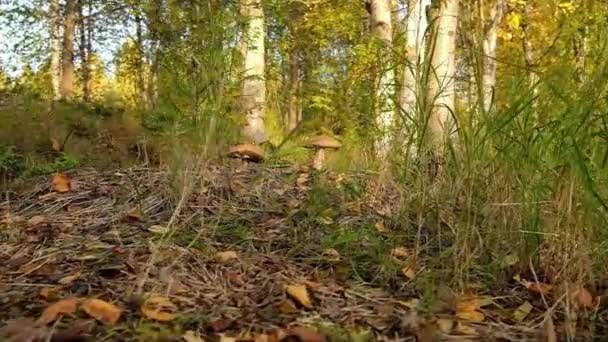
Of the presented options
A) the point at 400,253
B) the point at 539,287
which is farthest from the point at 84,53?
the point at 539,287

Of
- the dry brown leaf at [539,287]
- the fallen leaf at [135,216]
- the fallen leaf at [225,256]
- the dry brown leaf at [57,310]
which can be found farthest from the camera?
the fallen leaf at [135,216]

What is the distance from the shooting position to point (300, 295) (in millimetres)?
2064

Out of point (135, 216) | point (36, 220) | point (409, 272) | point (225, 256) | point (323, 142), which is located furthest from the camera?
point (323, 142)

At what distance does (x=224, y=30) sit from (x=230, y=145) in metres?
0.73

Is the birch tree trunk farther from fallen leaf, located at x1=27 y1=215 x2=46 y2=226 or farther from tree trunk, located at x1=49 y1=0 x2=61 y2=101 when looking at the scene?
tree trunk, located at x1=49 y1=0 x2=61 y2=101

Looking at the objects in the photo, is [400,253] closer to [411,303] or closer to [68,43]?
[411,303]

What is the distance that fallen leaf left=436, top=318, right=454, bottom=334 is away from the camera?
1897 mm

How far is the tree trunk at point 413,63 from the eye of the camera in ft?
9.21

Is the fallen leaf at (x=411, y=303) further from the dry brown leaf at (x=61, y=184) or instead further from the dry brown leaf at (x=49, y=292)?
the dry brown leaf at (x=61, y=184)

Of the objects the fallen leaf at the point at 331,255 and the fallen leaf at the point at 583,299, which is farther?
the fallen leaf at the point at 331,255

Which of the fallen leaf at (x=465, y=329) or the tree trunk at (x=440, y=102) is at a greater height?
the tree trunk at (x=440, y=102)

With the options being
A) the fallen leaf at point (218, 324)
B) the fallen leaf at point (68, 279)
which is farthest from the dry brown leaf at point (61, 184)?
the fallen leaf at point (218, 324)

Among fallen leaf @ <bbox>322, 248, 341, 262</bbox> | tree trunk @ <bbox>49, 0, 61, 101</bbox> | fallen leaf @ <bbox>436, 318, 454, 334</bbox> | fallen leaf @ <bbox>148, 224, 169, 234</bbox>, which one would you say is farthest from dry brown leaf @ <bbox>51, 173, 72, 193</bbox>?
tree trunk @ <bbox>49, 0, 61, 101</bbox>

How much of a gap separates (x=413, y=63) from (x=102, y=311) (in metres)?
2.15
